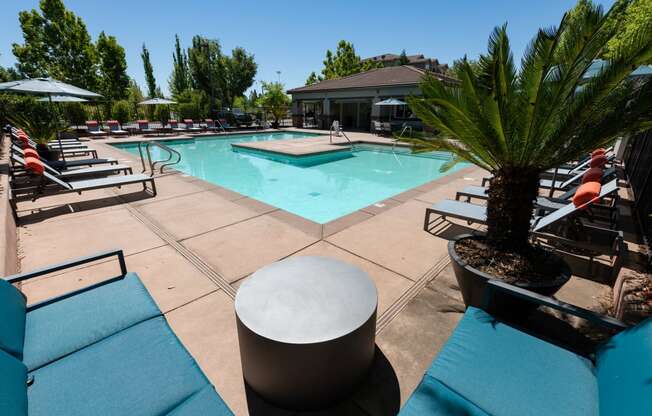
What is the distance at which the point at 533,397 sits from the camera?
62.2 inches

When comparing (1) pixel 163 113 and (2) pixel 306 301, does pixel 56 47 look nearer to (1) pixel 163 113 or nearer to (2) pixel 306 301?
(1) pixel 163 113

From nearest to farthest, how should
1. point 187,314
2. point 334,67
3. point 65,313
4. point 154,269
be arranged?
1. point 65,313
2. point 187,314
3. point 154,269
4. point 334,67

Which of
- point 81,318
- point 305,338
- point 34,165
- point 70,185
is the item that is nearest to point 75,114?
point 34,165

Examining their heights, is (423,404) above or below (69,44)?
below

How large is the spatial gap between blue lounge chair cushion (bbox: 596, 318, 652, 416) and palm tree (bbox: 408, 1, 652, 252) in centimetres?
137

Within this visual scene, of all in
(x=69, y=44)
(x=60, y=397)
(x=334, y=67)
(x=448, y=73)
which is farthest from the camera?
(x=334, y=67)

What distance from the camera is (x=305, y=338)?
1.79 metres

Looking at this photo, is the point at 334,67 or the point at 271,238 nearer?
the point at 271,238

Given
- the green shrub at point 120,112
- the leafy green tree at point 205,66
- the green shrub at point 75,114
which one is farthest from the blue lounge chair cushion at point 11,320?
the leafy green tree at point 205,66

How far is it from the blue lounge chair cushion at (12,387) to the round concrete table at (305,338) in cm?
107

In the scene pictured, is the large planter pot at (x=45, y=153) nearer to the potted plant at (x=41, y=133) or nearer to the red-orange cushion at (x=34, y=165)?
the potted plant at (x=41, y=133)

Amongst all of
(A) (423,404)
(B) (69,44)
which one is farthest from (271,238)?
(B) (69,44)

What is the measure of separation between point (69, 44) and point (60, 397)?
47.6 metres

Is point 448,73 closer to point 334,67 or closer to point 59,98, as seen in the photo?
point 59,98
